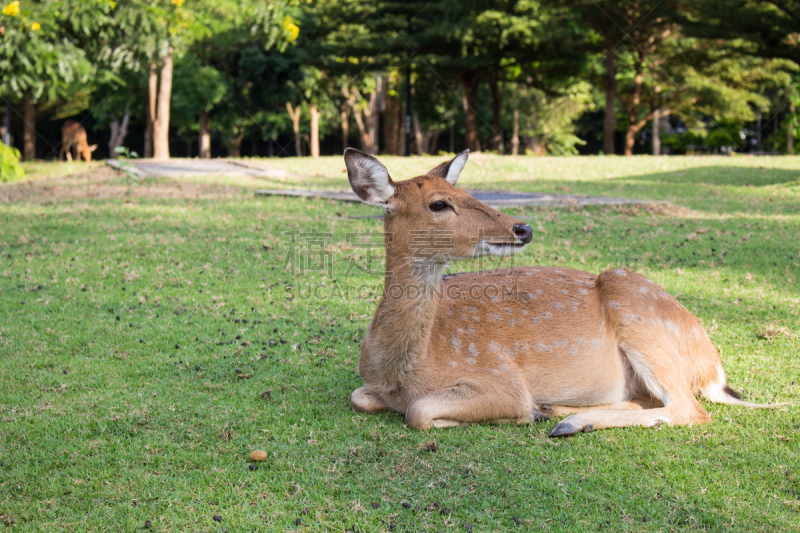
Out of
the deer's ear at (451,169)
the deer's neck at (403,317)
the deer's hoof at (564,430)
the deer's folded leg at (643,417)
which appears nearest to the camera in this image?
the deer's hoof at (564,430)

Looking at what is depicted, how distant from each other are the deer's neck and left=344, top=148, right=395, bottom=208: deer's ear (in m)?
0.34

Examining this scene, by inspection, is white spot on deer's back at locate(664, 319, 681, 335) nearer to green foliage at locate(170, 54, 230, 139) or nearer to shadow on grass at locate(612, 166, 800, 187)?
shadow on grass at locate(612, 166, 800, 187)

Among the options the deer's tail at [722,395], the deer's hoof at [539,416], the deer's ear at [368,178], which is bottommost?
the deer's hoof at [539,416]

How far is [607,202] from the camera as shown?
1241 cm

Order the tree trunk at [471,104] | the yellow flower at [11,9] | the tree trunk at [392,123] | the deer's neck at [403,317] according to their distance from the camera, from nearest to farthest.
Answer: the deer's neck at [403,317] → the yellow flower at [11,9] → the tree trunk at [471,104] → the tree trunk at [392,123]

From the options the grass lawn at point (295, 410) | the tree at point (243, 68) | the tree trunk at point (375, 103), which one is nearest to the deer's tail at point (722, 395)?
the grass lawn at point (295, 410)

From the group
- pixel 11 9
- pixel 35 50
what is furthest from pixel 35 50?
pixel 11 9

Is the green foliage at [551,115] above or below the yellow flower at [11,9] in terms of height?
above

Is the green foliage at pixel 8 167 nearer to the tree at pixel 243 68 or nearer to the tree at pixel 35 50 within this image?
the tree at pixel 35 50

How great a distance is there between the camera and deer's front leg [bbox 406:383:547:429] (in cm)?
415

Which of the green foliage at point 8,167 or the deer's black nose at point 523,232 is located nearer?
the deer's black nose at point 523,232

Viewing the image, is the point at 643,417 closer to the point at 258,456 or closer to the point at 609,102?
the point at 258,456

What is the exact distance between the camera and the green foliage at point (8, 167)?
17.2 meters

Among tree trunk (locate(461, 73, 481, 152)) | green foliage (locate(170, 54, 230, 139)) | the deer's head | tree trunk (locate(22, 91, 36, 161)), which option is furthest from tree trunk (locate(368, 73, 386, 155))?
the deer's head
